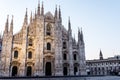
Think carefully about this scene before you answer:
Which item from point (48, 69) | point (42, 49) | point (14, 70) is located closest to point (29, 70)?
point (14, 70)

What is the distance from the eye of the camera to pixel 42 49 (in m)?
39.1

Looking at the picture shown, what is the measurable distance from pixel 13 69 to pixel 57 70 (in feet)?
31.4

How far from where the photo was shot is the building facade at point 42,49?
36281mm

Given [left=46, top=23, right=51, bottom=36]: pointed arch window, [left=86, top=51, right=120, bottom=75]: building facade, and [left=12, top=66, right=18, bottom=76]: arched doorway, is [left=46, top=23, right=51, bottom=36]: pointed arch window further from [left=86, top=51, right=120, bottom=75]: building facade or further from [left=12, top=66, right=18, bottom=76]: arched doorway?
[left=86, top=51, right=120, bottom=75]: building facade

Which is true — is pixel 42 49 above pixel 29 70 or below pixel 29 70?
above

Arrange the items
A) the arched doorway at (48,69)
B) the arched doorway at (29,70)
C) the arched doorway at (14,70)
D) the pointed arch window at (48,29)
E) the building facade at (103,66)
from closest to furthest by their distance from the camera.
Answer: the arched doorway at (14,70)
the arched doorway at (29,70)
the arched doorway at (48,69)
the pointed arch window at (48,29)
the building facade at (103,66)

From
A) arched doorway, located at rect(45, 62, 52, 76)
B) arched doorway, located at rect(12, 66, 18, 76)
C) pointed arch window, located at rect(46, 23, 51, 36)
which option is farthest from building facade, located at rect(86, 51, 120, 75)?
arched doorway, located at rect(12, 66, 18, 76)

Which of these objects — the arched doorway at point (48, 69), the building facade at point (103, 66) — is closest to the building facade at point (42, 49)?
the arched doorway at point (48, 69)

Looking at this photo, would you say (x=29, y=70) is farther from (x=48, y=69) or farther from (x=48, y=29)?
(x=48, y=29)

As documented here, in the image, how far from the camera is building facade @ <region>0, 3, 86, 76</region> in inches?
1428

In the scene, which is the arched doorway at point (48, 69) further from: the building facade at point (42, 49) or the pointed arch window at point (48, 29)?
the pointed arch window at point (48, 29)

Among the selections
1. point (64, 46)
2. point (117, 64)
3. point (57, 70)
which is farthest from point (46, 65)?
point (117, 64)

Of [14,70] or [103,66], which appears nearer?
[14,70]

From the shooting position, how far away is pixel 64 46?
42.7 m
